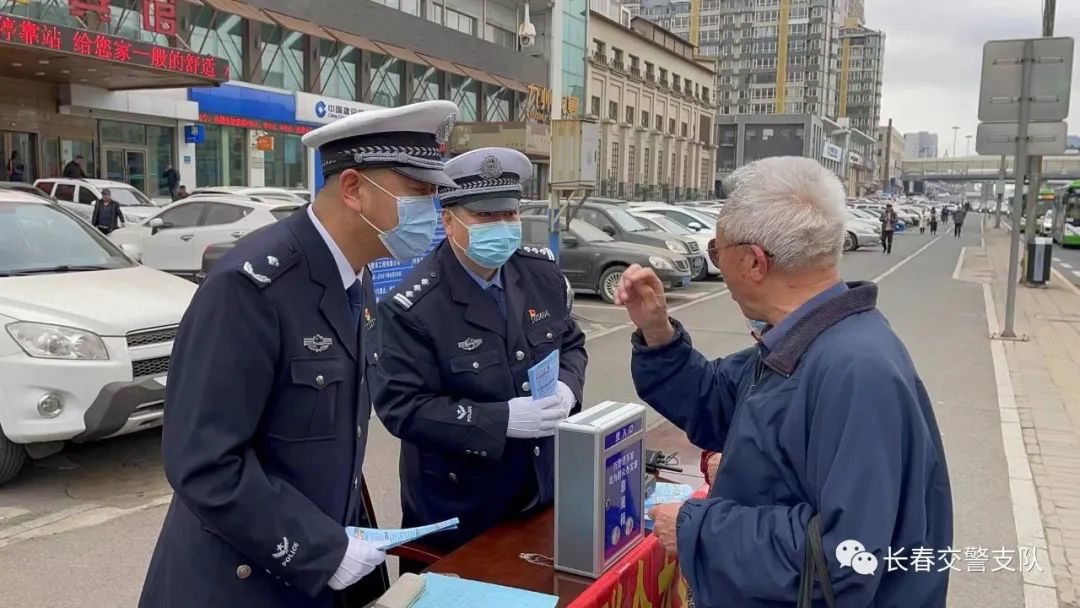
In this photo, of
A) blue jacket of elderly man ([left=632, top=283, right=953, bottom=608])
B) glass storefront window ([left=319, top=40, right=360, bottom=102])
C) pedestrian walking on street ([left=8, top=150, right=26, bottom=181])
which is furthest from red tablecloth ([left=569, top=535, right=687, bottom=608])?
glass storefront window ([left=319, top=40, right=360, bottom=102])

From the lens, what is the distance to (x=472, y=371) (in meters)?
2.82

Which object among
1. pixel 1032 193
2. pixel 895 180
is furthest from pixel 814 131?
pixel 1032 193

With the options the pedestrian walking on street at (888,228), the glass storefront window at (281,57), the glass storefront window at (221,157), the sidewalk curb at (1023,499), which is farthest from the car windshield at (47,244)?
the pedestrian walking on street at (888,228)

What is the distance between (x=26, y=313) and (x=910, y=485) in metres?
5.07

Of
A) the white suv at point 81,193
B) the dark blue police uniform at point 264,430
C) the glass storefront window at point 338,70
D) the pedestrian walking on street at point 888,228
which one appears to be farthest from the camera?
the glass storefront window at point 338,70

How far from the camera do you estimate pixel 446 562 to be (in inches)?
101

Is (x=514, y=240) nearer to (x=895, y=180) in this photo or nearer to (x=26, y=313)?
(x=26, y=313)

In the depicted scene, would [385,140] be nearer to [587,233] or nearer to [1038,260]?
[587,233]

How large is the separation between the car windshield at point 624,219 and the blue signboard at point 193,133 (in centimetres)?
1487

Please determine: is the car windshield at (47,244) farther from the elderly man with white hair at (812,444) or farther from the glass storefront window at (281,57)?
the glass storefront window at (281,57)

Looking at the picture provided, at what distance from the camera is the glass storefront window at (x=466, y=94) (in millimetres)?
39125

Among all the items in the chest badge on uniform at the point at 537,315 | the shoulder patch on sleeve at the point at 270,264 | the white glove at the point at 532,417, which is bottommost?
the white glove at the point at 532,417

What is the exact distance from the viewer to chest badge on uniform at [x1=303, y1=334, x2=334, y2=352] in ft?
6.41

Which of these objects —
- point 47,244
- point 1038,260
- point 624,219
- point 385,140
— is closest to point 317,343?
point 385,140
